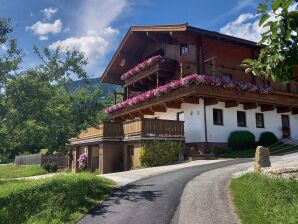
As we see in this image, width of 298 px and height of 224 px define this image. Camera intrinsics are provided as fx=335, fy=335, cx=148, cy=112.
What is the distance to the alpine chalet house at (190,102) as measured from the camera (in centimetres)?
2473

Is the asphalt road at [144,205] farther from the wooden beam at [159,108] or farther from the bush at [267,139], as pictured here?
the bush at [267,139]

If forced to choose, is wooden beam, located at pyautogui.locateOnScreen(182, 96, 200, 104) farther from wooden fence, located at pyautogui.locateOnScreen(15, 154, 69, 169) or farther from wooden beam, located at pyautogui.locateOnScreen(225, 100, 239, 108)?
wooden fence, located at pyautogui.locateOnScreen(15, 154, 69, 169)

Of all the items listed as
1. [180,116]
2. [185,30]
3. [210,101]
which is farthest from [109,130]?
[185,30]

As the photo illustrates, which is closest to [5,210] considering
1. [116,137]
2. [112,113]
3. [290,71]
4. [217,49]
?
[290,71]

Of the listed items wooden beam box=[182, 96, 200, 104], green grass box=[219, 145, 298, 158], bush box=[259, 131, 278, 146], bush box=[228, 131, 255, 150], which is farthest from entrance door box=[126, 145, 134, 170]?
bush box=[259, 131, 278, 146]

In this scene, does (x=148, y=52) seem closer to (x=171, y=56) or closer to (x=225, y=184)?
(x=171, y=56)

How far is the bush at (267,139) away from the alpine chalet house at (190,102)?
68 cm

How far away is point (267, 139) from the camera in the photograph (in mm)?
28625

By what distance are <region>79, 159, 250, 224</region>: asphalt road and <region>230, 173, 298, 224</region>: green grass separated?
26.5 inches

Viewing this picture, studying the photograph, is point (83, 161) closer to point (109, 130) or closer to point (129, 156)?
point (109, 130)

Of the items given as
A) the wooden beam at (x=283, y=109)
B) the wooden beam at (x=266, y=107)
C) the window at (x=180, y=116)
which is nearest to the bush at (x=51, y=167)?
the window at (x=180, y=116)

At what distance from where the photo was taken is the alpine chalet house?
24734 mm

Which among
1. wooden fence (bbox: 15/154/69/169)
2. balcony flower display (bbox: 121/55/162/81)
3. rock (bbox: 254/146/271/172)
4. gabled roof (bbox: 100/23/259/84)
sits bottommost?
wooden fence (bbox: 15/154/69/169)

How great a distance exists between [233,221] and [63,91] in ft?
41.1
